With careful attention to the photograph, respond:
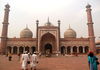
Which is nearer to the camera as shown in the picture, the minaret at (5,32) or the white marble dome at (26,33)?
the minaret at (5,32)

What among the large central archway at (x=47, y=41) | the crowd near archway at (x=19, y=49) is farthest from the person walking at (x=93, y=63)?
the crowd near archway at (x=19, y=49)

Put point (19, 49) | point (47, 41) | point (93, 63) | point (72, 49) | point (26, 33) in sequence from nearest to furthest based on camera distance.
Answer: point (93, 63) → point (72, 49) → point (19, 49) → point (47, 41) → point (26, 33)

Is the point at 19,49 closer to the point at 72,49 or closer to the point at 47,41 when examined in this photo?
the point at 47,41

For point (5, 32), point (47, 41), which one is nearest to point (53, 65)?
point (47, 41)

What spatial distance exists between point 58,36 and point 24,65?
26198 mm

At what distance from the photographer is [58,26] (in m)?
33.5

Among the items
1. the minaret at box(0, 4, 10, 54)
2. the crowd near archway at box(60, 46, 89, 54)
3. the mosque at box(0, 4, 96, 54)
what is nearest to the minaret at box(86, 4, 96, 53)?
the mosque at box(0, 4, 96, 54)

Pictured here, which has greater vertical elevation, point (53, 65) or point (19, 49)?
point (19, 49)

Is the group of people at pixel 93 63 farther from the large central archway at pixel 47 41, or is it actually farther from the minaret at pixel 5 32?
the minaret at pixel 5 32

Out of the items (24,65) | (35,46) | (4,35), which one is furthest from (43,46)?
(24,65)

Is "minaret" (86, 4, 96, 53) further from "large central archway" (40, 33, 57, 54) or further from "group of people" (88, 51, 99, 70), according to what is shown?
"group of people" (88, 51, 99, 70)

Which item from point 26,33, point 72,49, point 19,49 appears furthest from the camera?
point 26,33

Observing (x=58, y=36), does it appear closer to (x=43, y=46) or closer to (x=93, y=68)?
(x=43, y=46)

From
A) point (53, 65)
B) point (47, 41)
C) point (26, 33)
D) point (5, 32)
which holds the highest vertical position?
point (26, 33)
